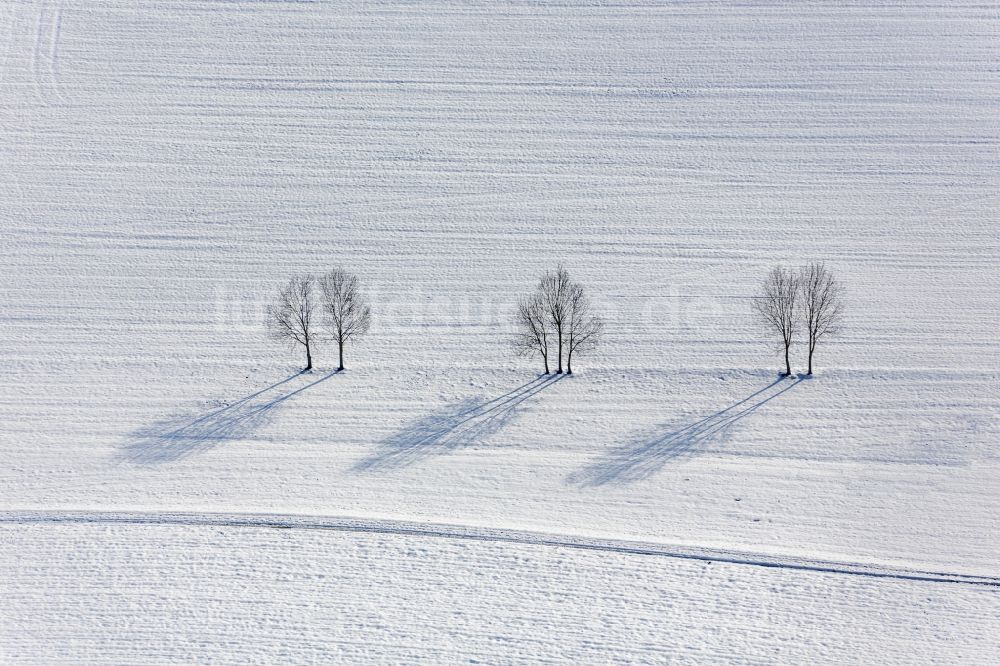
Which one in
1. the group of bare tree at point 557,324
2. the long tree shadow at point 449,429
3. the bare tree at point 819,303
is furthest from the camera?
the group of bare tree at point 557,324

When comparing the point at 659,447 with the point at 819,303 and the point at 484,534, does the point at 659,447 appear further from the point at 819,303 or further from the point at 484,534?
the point at 819,303

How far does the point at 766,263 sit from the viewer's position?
4144 centimetres

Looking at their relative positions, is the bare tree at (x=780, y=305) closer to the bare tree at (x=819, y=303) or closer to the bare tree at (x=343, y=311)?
the bare tree at (x=819, y=303)

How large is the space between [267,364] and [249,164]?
11.8 meters

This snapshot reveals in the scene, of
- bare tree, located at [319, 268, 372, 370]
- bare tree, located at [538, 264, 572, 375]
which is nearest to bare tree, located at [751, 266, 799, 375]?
bare tree, located at [538, 264, 572, 375]

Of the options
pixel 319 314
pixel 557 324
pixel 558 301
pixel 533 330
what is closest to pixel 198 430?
pixel 319 314

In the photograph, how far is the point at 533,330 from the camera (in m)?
37.3

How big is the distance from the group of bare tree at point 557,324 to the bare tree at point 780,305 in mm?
5976

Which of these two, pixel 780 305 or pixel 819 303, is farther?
pixel 819 303

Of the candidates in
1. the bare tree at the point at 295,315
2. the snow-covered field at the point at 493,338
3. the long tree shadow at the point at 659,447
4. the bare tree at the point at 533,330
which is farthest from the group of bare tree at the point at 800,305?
the bare tree at the point at 295,315

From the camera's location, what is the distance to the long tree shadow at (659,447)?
33.6m

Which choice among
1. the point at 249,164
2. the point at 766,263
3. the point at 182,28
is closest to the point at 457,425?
the point at 766,263

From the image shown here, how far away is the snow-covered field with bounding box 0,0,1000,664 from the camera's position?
2961 centimetres

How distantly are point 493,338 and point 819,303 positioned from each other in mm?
11682
